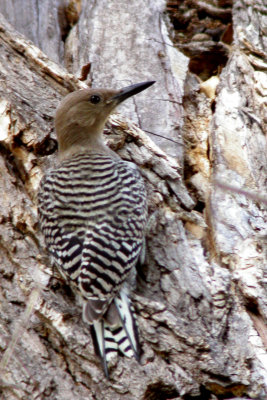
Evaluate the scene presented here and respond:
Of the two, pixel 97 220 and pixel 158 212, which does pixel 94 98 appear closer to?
pixel 158 212

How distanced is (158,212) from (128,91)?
104 cm

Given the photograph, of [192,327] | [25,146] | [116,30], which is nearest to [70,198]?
[25,146]

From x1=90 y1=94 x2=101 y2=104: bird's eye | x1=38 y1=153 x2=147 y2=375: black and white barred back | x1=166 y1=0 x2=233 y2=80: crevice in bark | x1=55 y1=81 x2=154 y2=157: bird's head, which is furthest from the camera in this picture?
x1=166 y1=0 x2=233 y2=80: crevice in bark

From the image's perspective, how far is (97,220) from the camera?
3955mm

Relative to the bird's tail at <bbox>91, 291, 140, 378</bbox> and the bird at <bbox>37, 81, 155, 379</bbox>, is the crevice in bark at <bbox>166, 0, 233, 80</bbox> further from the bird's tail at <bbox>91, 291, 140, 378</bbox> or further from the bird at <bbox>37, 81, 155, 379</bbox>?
the bird's tail at <bbox>91, 291, 140, 378</bbox>

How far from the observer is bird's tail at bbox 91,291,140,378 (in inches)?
137

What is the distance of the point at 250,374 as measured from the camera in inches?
134

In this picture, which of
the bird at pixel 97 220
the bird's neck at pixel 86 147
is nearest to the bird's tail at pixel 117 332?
the bird at pixel 97 220

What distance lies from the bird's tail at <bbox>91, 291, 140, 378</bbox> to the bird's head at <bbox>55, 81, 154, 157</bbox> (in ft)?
4.92

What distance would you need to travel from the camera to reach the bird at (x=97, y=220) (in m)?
3.65

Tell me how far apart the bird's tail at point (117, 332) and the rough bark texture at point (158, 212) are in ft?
0.19

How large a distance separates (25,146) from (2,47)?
1.03 metres

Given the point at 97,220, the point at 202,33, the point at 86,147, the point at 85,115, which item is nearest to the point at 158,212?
the point at 97,220

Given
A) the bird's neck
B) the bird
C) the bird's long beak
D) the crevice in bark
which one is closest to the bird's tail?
the bird
